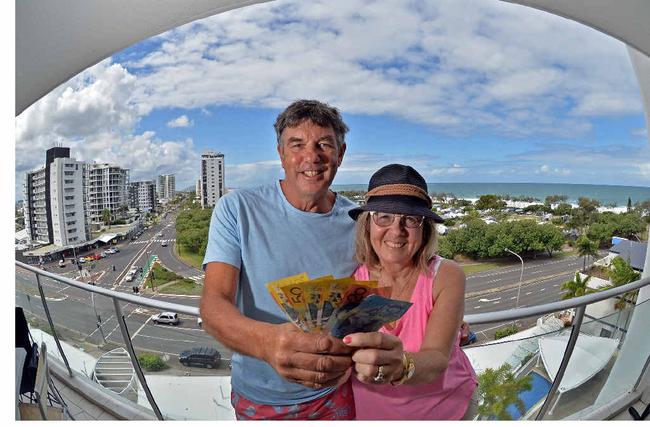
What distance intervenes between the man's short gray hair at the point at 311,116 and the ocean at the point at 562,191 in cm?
75

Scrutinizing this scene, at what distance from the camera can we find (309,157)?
148 centimetres

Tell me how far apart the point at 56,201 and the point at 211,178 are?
0.75 metres

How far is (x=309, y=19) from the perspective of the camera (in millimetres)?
2521

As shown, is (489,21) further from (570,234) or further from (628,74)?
(570,234)

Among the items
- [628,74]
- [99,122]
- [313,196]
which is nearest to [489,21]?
[628,74]

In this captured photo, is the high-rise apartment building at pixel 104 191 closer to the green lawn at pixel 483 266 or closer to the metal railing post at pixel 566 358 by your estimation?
the green lawn at pixel 483 266

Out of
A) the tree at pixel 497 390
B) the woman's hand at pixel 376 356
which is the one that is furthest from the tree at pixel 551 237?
the woman's hand at pixel 376 356

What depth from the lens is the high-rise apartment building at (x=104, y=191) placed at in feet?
7.15

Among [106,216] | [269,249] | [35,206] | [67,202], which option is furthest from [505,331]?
[35,206]

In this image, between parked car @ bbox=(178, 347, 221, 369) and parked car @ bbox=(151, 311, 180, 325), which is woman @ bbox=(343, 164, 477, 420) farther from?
parked car @ bbox=(151, 311, 180, 325)

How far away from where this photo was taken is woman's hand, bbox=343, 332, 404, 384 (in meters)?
1.18

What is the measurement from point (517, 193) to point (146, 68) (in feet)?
6.98

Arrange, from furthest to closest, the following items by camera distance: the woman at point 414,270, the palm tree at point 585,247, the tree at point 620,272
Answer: the tree at point 620,272 < the palm tree at point 585,247 < the woman at point 414,270
